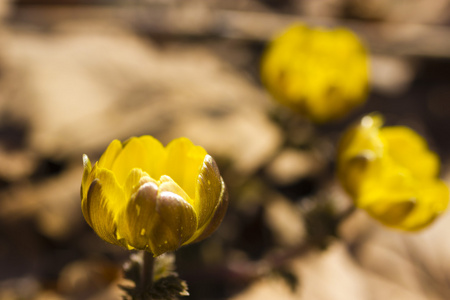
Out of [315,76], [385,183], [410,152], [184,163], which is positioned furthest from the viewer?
[315,76]

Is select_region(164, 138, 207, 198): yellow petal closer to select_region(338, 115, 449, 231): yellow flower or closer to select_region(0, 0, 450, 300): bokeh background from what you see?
select_region(338, 115, 449, 231): yellow flower

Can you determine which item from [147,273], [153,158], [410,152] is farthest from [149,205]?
[410,152]

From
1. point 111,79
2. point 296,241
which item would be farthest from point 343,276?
point 111,79

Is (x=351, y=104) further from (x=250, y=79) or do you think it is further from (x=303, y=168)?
(x=250, y=79)

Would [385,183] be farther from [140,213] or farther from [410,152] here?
[140,213]

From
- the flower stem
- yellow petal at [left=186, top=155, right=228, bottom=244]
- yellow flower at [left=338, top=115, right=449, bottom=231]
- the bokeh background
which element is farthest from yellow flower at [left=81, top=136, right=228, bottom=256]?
the bokeh background
